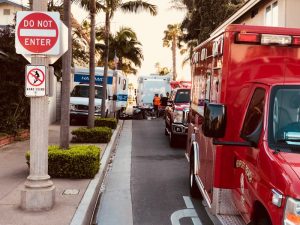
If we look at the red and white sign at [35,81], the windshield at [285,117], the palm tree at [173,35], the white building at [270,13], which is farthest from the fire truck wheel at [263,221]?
the palm tree at [173,35]

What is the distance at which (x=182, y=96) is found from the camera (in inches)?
676

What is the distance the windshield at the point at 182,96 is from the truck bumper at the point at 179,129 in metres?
1.56

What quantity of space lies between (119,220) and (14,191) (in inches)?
85.3

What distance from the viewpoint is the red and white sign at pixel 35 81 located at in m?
7.05

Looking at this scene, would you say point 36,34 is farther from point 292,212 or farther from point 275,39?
point 292,212

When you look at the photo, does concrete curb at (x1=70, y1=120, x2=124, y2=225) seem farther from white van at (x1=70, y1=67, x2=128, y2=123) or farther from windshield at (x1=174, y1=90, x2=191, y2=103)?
white van at (x1=70, y1=67, x2=128, y2=123)

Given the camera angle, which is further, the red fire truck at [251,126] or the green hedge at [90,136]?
the green hedge at [90,136]

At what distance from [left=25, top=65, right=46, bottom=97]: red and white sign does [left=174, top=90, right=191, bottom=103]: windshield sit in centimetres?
1019

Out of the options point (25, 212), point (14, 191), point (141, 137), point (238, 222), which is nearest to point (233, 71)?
point (238, 222)

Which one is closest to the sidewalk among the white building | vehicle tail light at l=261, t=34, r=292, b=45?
vehicle tail light at l=261, t=34, r=292, b=45

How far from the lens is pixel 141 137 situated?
1970cm

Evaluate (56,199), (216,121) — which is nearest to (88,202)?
(56,199)

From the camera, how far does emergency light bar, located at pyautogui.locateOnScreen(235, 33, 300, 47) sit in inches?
236

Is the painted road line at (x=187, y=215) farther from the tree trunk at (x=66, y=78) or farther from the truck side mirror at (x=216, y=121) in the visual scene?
the tree trunk at (x=66, y=78)
